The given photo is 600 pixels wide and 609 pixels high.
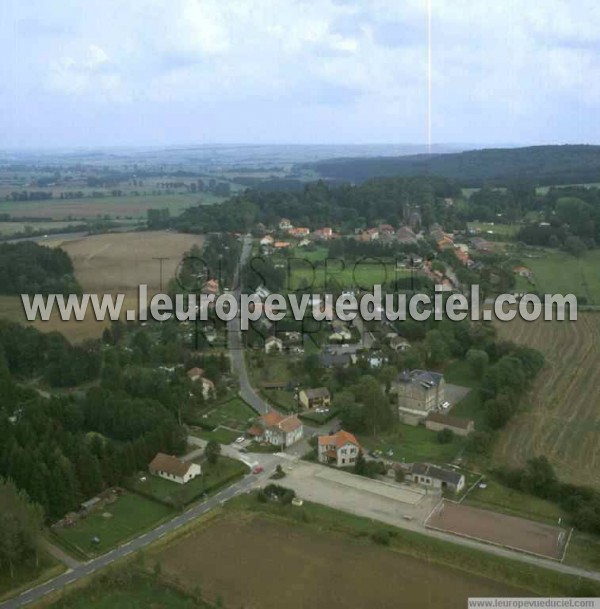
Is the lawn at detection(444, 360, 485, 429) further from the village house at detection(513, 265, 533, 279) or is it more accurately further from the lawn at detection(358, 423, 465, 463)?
the village house at detection(513, 265, 533, 279)

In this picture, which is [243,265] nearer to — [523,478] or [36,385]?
[36,385]

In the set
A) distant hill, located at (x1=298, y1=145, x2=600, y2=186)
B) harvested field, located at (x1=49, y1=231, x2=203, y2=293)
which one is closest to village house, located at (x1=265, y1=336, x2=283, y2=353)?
harvested field, located at (x1=49, y1=231, x2=203, y2=293)

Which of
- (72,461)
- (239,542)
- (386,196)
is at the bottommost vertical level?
(239,542)

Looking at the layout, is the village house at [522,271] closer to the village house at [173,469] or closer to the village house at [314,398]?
the village house at [314,398]

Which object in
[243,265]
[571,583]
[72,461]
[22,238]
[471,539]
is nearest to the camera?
[571,583]

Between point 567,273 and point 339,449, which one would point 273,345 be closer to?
point 339,449

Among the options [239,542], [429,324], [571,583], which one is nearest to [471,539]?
[571,583]
